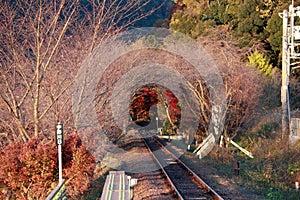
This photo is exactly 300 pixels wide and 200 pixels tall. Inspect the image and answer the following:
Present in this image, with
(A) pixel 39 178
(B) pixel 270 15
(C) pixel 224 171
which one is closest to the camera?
(A) pixel 39 178

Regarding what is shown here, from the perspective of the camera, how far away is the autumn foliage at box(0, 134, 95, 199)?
359 inches

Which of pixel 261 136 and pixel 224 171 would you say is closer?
pixel 224 171

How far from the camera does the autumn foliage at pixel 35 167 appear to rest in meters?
9.12

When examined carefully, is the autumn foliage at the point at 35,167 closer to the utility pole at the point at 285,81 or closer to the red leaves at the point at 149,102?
the utility pole at the point at 285,81

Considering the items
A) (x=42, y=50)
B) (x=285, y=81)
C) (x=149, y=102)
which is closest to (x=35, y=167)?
(x=42, y=50)

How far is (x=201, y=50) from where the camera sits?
22.8m

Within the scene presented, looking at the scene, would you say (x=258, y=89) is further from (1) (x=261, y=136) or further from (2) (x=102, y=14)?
(2) (x=102, y=14)

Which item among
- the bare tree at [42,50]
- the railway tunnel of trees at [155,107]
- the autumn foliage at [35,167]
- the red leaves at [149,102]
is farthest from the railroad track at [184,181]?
the railway tunnel of trees at [155,107]

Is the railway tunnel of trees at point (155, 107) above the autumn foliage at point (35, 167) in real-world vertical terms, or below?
above

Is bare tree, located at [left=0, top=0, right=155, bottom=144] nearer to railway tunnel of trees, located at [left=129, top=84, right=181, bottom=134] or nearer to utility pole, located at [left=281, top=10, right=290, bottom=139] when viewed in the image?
utility pole, located at [left=281, top=10, right=290, bottom=139]

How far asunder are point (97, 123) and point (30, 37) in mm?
4000

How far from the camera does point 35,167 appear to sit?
9242 millimetres

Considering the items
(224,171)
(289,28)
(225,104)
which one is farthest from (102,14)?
(289,28)

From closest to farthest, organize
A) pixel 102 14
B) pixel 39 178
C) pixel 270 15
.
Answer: pixel 39 178 < pixel 102 14 < pixel 270 15
